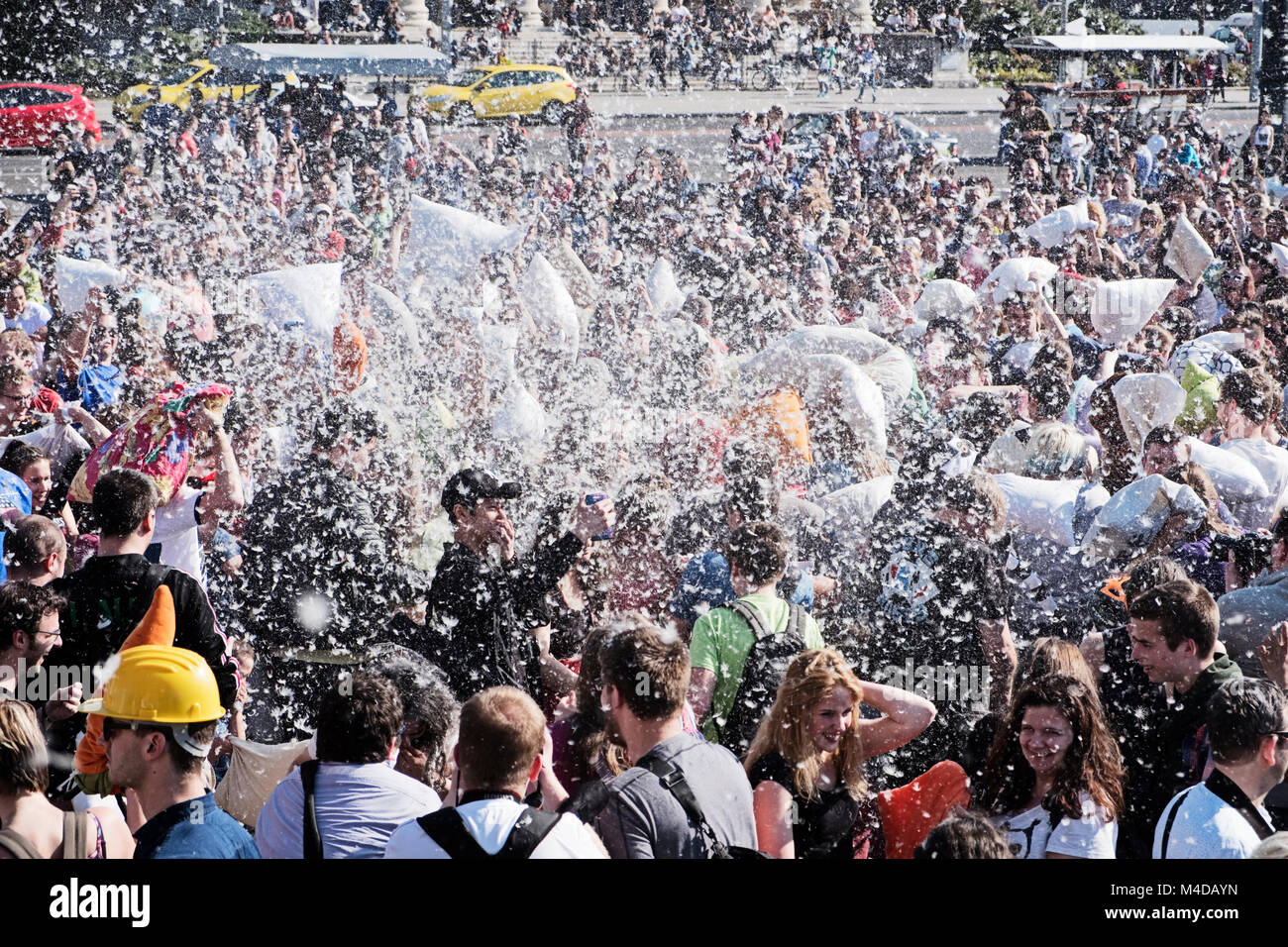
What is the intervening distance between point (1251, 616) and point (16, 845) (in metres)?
3.21

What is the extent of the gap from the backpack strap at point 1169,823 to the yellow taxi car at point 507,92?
1997 cm

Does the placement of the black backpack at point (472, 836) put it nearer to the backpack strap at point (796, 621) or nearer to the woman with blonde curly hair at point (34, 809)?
the woman with blonde curly hair at point (34, 809)

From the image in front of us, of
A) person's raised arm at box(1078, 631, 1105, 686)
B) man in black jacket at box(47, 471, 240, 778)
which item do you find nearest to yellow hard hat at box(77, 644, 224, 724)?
man in black jacket at box(47, 471, 240, 778)

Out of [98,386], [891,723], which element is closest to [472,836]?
[891,723]

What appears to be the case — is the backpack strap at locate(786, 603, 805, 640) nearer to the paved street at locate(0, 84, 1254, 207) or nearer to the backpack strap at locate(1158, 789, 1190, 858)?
the backpack strap at locate(1158, 789, 1190, 858)

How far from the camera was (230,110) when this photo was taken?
15445 millimetres

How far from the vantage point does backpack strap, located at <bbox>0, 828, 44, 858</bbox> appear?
107 inches

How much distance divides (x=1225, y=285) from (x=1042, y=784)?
6.29 meters

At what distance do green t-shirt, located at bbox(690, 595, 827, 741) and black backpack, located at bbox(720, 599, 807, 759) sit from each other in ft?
0.06

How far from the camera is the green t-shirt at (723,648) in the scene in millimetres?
3816

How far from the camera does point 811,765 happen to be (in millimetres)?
3314

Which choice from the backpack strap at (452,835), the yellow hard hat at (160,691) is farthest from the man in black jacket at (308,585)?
the backpack strap at (452,835)
